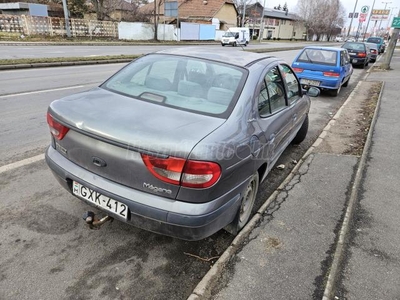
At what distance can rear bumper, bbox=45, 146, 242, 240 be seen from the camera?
81.3 inches

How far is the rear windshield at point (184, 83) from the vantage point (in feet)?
8.45

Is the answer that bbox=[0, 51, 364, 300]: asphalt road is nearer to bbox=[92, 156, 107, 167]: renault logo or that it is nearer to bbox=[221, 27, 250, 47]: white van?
bbox=[92, 156, 107, 167]: renault logo

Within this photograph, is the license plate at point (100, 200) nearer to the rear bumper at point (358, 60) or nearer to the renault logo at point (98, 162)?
the renault logo at point (98, 162)

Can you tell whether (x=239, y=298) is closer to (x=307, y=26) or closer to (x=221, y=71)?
(x=221, y=71)

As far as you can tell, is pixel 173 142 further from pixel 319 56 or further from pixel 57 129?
pixel 319 56

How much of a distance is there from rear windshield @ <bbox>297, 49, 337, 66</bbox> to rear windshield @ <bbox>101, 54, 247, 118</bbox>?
25.9ft

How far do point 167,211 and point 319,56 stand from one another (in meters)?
9.60

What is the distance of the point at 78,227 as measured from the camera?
2801 millimetres

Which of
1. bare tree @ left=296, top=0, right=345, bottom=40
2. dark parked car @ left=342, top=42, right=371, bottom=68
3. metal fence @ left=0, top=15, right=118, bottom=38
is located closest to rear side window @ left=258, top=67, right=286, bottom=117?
dark parked car @ left=342, top=42, right=371, bottom=68

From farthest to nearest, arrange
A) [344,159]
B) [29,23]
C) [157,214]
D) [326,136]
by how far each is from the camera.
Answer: [29,23] < [326,136] < [344,159] < [157,214]

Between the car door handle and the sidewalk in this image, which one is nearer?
the sidewalk

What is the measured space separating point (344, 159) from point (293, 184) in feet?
4.65

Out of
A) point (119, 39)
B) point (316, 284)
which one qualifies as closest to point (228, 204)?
point (316, 284)

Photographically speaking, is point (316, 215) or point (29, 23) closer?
point (316, 215)
